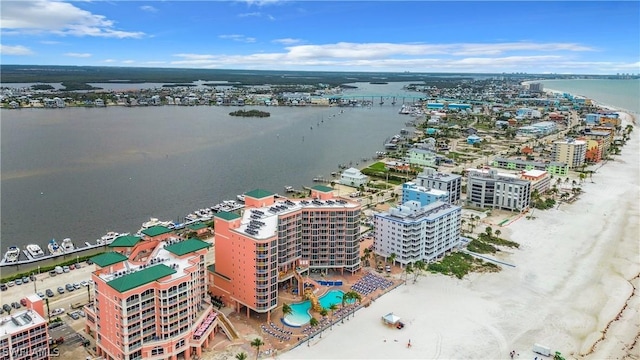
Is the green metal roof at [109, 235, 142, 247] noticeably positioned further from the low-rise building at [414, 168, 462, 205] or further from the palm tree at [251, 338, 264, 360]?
the low-rise building at [414, 168, 462, 205]

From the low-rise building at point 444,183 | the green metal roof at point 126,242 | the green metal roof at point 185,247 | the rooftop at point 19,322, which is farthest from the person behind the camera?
the low-rise building at point 444,183

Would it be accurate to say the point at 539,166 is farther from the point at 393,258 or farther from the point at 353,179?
the point at 393,258

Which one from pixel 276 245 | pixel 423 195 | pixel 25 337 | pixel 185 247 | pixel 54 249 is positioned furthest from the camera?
pixel 423 195

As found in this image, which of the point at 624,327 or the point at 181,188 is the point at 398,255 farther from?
the point at 181,188

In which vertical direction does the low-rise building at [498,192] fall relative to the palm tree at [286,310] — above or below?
above

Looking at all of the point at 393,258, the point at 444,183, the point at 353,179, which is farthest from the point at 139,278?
the point at 353,179

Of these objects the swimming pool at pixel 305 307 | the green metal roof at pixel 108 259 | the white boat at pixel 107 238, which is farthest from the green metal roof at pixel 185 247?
the white boat at pixel 107 238

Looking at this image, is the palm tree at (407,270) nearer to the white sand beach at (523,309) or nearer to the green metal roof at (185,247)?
the white sand beach at (523,309)
